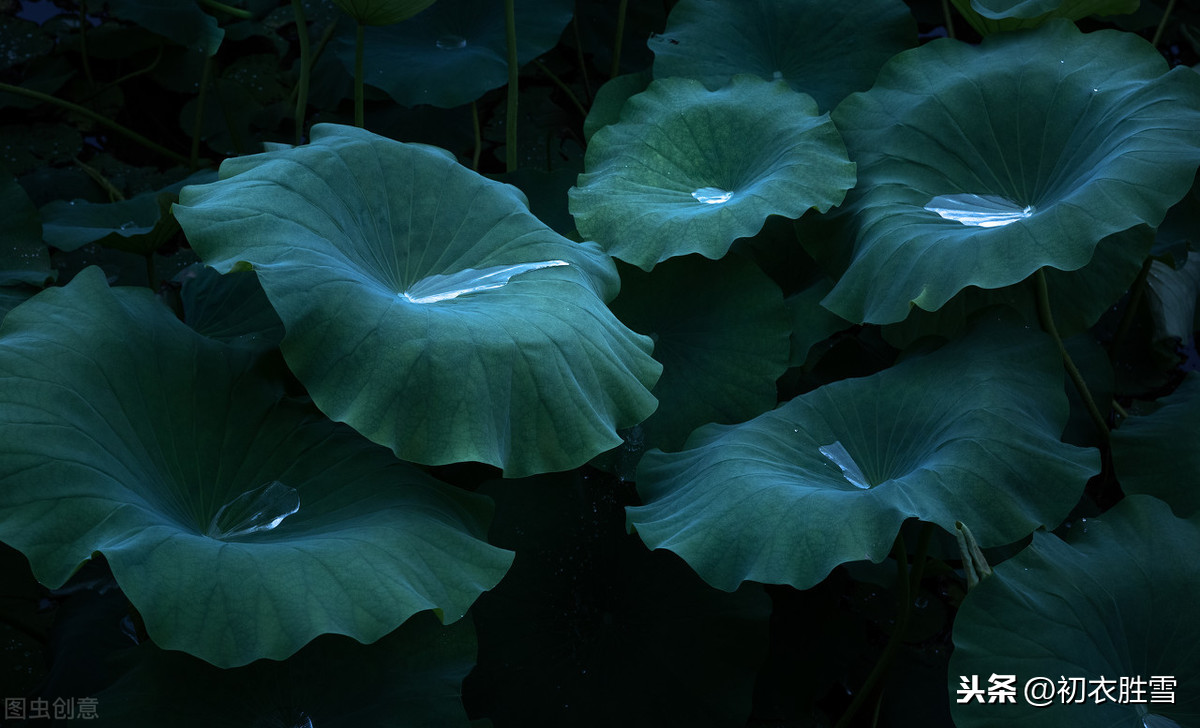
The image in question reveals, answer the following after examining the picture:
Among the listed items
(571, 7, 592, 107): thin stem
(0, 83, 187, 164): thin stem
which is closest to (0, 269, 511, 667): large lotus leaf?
(0, 83, 187, 164): thin stem

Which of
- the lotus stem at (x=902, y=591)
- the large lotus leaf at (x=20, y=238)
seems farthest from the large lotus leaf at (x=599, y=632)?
the large lotus leaf at (x=20, y=238)

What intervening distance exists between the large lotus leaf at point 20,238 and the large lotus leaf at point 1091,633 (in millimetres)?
1738

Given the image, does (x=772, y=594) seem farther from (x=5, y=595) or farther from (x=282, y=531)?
(x=5, y=595)

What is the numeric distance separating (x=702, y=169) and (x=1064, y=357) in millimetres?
802

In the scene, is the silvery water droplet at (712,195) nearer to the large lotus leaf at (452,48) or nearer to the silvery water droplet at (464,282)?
the silvery water droplet at (464,282)

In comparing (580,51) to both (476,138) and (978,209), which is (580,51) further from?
(978,209)

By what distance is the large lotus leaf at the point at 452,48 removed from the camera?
2234 mm

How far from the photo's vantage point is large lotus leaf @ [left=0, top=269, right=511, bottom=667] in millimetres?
1129

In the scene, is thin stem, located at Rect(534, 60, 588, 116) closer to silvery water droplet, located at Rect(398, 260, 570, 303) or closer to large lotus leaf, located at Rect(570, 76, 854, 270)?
large lotus leaf, located at Rect(570, 76, 854, 270)

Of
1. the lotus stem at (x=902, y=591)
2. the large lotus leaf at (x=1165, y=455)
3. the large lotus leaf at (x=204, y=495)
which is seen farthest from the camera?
the large lotus leaf at (x=1165, y=455)

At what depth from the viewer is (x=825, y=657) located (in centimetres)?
173

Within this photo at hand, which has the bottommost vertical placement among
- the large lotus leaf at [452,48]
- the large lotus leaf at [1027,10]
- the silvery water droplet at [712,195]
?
the silvery water droplet at [712,195]

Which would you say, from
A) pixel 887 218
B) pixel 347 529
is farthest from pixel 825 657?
pixel 347 529

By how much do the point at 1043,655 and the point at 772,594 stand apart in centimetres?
59
